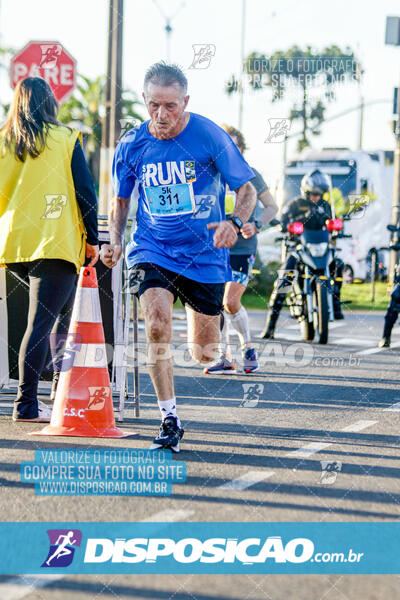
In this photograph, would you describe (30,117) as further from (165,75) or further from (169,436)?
(169,436)

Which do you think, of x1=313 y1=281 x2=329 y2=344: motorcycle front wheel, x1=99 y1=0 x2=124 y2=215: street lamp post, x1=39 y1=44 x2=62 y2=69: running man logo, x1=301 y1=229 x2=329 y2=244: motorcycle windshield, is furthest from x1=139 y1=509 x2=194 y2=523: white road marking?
x1=99 y1=0 x2=124 y2=215: street lamp post

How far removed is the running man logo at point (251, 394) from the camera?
23.8ft

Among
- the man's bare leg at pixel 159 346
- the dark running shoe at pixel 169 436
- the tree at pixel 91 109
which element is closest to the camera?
the dark running shoe at pixel 169 436

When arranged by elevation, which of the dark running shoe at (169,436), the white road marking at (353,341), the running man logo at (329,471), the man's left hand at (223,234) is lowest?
the white road marking at (353,341)

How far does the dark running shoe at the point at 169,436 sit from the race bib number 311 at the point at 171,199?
1.13 metres

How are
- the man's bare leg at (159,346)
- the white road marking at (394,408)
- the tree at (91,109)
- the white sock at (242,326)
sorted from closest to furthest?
the man's bare leg at (159,346)
the white road marking at (394,408)
the white sock at (242,326)
the tree at (91,109)

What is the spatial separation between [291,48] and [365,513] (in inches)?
1796

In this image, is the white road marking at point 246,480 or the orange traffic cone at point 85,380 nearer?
the white road marking at point 246,480

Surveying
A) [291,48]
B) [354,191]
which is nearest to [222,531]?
[354,191]

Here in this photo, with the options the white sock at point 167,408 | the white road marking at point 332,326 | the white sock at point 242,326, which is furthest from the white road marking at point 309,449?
the white road marking at point 332,326

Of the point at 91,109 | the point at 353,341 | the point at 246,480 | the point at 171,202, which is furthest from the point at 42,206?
the point at 91,109

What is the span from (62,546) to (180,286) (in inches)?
90.4

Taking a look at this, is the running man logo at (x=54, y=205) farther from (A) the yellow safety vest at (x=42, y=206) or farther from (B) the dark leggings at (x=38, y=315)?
(B) the dark leggings at (x=38, y=315)

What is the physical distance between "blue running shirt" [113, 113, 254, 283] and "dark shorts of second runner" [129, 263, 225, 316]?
0.04m
